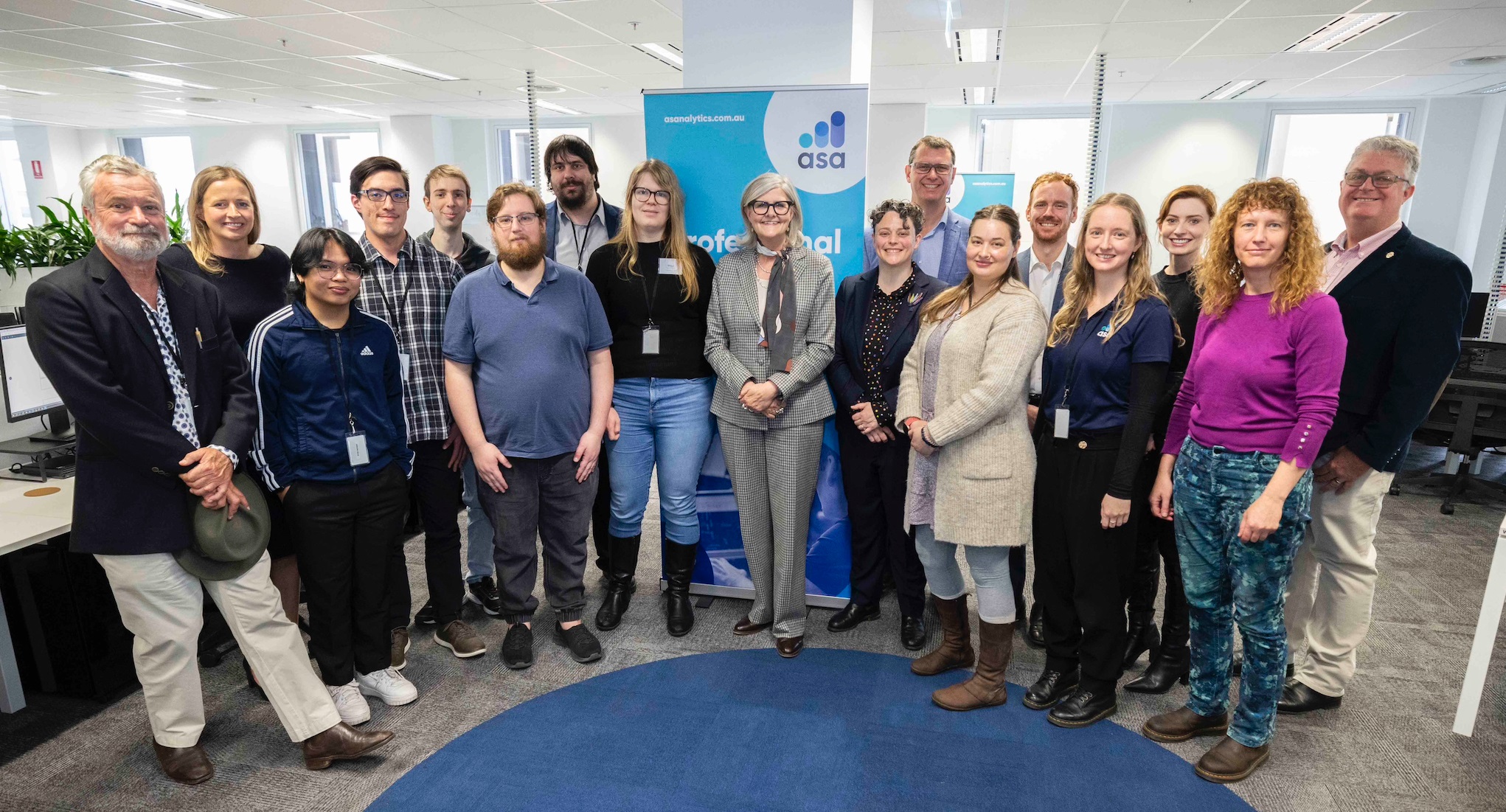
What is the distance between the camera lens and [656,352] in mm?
2916

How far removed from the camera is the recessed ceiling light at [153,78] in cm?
877

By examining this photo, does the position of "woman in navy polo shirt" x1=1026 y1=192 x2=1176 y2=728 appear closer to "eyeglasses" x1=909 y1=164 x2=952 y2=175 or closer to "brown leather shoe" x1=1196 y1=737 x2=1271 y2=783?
"brown leather shoe" x1=1196 y1=737 x2=1271 y2=783

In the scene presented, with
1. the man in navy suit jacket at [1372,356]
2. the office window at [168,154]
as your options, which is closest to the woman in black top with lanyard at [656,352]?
the man in navy suit jacket at [1372,356]

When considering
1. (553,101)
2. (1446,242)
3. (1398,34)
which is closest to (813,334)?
(1398,34)

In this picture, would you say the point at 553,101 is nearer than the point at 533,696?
No

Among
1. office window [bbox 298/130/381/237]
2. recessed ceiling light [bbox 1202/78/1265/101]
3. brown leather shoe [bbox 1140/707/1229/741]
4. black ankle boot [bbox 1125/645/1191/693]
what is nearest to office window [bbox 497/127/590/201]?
office window [bbox 298/130/381/237]

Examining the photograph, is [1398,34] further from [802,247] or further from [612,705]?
[612,705]

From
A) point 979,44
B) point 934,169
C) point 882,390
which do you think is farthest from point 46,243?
point 979,44

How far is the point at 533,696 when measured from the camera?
2.68m

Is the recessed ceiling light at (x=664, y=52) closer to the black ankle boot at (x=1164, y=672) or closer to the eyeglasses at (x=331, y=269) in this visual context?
the eyeglasses at (x=331, y=269)

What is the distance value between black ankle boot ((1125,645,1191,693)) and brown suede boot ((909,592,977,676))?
0.54 metres

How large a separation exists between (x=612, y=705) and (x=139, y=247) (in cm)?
184

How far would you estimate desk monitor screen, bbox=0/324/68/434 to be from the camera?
3.17 meters

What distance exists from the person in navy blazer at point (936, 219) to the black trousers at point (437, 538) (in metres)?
1.77
